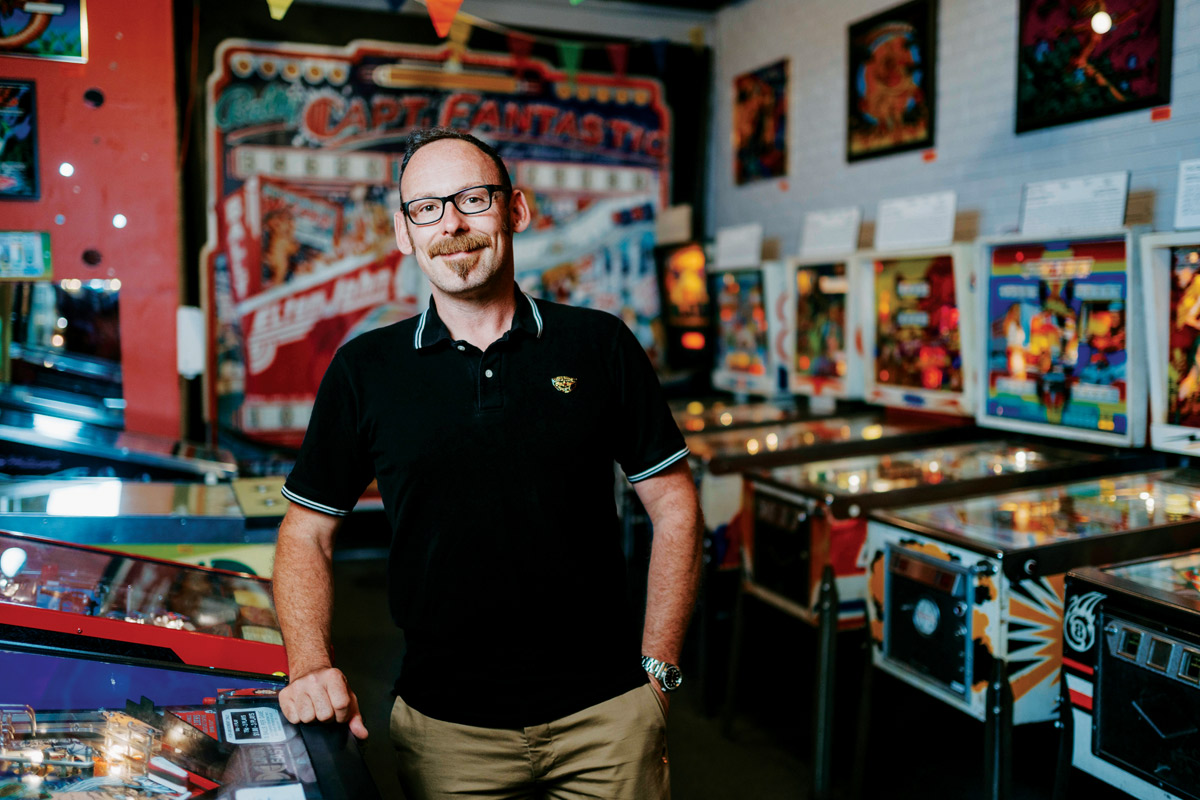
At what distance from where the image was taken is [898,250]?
3.74m

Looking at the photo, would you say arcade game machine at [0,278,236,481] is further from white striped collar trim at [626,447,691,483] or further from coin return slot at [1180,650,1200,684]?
coin return slot at [1180,650,1200,684]

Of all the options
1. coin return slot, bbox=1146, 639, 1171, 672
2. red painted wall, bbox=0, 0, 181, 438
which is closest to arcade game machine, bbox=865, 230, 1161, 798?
coin return slot, bbox=1146, 639, 1171, 672

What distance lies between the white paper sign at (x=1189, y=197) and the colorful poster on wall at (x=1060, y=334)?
0.67 feet

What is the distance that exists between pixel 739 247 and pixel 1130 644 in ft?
10.6

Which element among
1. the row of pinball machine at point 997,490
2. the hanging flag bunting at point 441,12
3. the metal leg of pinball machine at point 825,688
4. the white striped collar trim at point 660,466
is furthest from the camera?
the metal leg of pinball machine at point 825,688

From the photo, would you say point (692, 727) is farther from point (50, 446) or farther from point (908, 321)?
point (50, 446)

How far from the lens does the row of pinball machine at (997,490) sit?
2.05 metres

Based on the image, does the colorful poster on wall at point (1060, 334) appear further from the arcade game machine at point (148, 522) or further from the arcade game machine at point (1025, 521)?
the arcade game machine at point (148, 522)

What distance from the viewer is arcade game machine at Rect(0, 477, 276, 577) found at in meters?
2.42

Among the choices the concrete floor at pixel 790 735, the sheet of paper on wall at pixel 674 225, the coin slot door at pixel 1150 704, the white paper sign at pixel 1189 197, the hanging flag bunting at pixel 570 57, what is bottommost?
the concrete floor at pixel 790 735

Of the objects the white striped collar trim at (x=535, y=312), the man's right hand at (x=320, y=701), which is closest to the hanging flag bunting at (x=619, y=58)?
the white striped collar trim at (x=535, y=312)

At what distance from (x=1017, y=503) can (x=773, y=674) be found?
1.29m

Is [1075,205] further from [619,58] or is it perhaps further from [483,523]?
[619,58]

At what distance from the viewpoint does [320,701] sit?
4.32 feet
